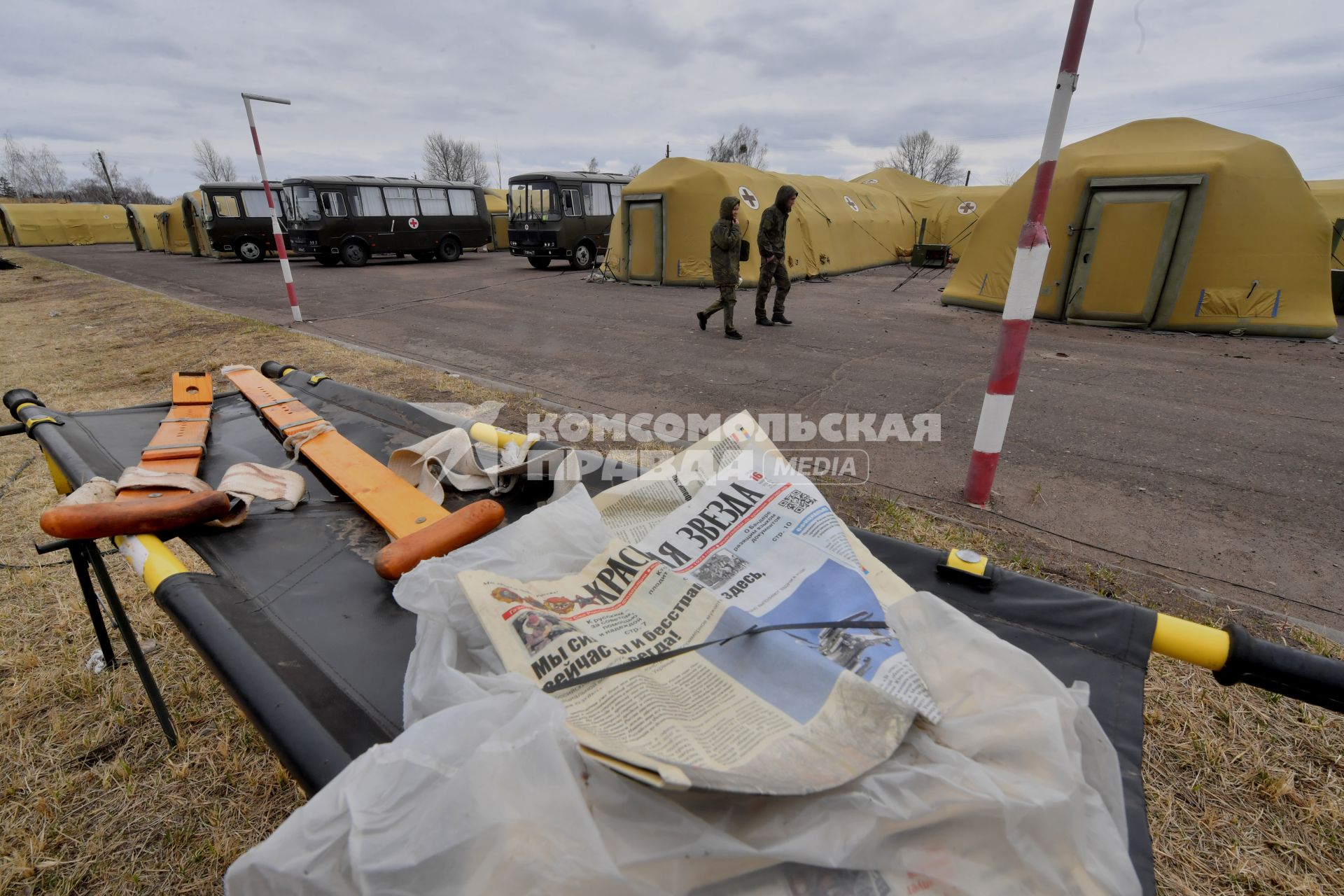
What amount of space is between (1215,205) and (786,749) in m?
9.25

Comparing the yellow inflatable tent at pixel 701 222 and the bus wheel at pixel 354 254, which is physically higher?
the yellow inflatable tent at pixel 701 222

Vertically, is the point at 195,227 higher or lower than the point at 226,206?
lower

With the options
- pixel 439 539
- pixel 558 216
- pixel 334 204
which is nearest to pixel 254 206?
pixel 334 204

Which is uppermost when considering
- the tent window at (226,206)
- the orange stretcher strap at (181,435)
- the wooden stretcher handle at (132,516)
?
the tent window at (226,206)

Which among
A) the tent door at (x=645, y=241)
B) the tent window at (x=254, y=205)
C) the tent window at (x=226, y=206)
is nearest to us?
the tent door at (x=645, y=241)

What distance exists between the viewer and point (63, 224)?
30547 millimetres

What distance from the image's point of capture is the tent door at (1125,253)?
23.4 feet

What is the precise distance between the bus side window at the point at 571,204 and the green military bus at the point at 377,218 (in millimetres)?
A: 5417

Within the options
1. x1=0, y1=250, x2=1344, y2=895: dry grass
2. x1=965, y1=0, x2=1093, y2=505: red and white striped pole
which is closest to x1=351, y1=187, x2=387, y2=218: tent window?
x1=0, y1=250, x2=1344, y2=895: dry grass

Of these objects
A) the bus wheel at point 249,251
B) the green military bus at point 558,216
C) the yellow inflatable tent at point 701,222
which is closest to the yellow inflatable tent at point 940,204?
the yellow inflatable tent at point 701,222

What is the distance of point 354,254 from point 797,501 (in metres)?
18.7

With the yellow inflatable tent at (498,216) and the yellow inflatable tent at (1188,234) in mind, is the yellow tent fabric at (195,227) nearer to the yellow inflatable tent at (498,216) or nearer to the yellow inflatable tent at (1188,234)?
the yellow inflatable tent at (498,216)

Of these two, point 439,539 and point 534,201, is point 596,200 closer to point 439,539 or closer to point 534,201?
point 534,201

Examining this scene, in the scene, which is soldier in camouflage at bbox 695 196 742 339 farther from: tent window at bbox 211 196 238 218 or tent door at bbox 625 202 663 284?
tent window at bbox 211 196 238 218
